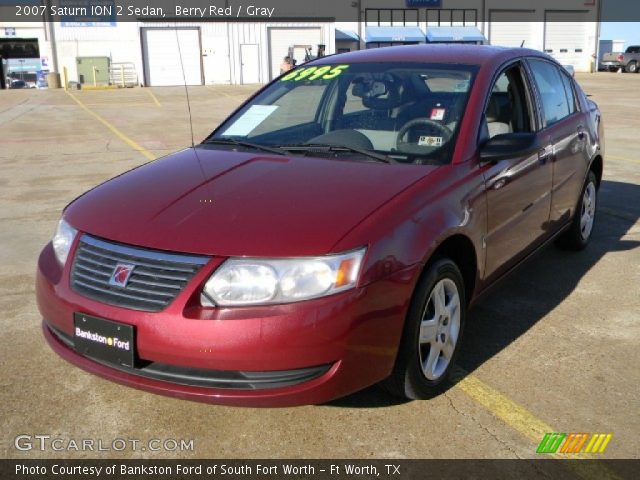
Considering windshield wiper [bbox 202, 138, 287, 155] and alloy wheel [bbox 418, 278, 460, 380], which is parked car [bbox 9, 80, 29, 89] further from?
alloy wheel [bbox 418, 278, 460, 380]

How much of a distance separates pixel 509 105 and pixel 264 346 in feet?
7.86

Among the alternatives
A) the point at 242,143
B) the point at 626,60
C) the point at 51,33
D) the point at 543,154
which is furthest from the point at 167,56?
the point at 543,154

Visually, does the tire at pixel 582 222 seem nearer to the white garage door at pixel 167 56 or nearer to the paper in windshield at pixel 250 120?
the paper in windshield at pixel 250 120

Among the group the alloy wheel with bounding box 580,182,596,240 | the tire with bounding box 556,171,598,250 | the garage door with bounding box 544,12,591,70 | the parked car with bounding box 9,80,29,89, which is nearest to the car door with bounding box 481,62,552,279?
the tire with bounding box 556,171,598,250

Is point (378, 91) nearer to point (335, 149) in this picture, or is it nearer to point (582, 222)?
point (335, 149)

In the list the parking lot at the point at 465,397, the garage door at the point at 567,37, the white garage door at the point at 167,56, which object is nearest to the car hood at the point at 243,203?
the parking lot at the point at 465,397

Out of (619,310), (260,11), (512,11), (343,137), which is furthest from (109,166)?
(512,11)

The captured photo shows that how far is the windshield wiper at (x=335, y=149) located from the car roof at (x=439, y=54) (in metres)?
0.86

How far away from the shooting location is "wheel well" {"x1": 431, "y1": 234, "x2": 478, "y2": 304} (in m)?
3.01

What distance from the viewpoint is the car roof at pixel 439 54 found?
3789 millimetres

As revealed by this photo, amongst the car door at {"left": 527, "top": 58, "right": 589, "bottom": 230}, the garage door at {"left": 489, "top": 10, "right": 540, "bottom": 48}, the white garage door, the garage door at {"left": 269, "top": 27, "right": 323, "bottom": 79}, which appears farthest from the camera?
the garage door at {"left": 489, "top": 10, "right": 540, "bottom": 48}

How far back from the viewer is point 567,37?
49.9 m

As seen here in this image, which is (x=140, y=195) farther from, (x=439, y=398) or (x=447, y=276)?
(x=439, y=398)

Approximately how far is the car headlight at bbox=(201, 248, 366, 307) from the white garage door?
130 feet
